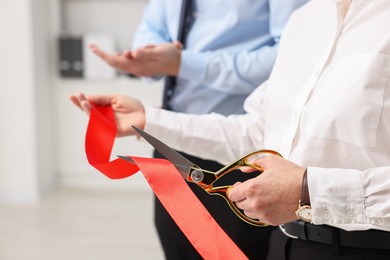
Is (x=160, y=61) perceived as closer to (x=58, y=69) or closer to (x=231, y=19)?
(x=231, y=19)

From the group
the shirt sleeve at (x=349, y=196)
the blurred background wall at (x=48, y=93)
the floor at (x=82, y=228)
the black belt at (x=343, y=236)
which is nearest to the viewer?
the shirt sleeve at (x=349, y=196)

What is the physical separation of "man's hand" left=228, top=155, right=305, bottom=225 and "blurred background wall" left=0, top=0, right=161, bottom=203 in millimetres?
3980

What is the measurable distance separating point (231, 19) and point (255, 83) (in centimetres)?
20

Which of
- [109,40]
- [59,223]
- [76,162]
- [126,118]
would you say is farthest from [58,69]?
[126,118]

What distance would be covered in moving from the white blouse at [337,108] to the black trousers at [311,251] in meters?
0.05

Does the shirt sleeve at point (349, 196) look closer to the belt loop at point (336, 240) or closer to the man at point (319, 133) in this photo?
the man at point (319, 133)

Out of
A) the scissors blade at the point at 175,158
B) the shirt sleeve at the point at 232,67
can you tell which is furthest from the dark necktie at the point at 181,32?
the scissors blade at the point at 175,158

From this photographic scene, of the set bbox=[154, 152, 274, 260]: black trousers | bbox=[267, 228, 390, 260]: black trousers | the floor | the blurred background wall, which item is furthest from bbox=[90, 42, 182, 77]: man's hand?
the blurred background wall

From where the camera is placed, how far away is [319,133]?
1119mm

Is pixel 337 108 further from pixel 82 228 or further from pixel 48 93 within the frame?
pixel 48 93

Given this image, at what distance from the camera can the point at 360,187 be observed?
96 cm

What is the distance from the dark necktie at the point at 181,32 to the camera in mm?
1857

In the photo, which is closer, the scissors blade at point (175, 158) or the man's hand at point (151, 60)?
the scissors blade at point (175, 158)

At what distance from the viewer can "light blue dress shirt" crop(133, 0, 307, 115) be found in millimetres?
1734
